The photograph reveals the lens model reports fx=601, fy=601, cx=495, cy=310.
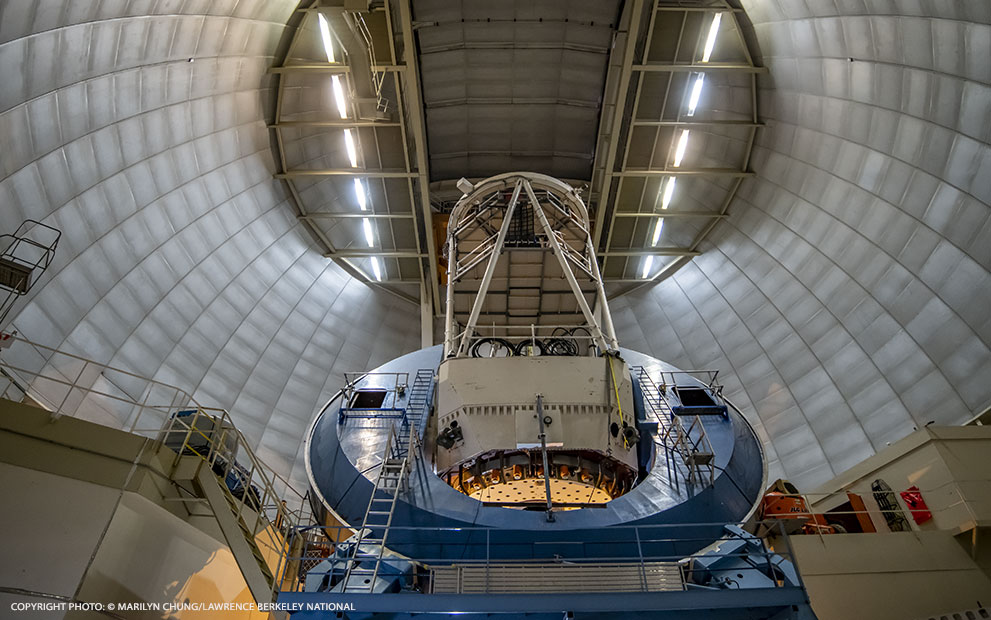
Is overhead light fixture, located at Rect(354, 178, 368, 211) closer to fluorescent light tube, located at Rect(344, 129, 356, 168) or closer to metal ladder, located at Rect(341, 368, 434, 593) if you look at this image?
fluorescent light tube, located at Rect(344, 129, 356, 168)

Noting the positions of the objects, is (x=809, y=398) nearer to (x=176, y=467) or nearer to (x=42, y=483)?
(x=176, y=467)

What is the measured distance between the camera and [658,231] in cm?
2547

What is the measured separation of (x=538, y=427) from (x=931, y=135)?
13556 mm

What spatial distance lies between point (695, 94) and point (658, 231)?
5.73 m

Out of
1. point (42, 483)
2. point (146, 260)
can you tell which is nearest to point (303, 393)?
point (146, 260)

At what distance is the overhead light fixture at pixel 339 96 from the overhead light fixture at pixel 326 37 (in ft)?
→ 2.15

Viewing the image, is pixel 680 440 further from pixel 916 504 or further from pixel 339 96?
pixel 339 96

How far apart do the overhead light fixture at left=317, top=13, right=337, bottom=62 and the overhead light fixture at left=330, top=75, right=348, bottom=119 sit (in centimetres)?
66

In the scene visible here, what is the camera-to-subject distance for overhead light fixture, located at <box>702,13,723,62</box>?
66.0ft

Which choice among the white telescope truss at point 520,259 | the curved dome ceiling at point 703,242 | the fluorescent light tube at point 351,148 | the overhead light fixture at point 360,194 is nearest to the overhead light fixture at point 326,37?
the curved dome ceiling at point 703,242

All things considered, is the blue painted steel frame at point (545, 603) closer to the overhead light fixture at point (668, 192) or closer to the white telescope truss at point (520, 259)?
the white telescope truss at point (520, 259)

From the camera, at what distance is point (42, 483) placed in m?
7.57

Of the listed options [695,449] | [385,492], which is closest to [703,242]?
[695,449]

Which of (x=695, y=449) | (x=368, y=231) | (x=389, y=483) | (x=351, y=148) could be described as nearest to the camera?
(x=389, y=483)
